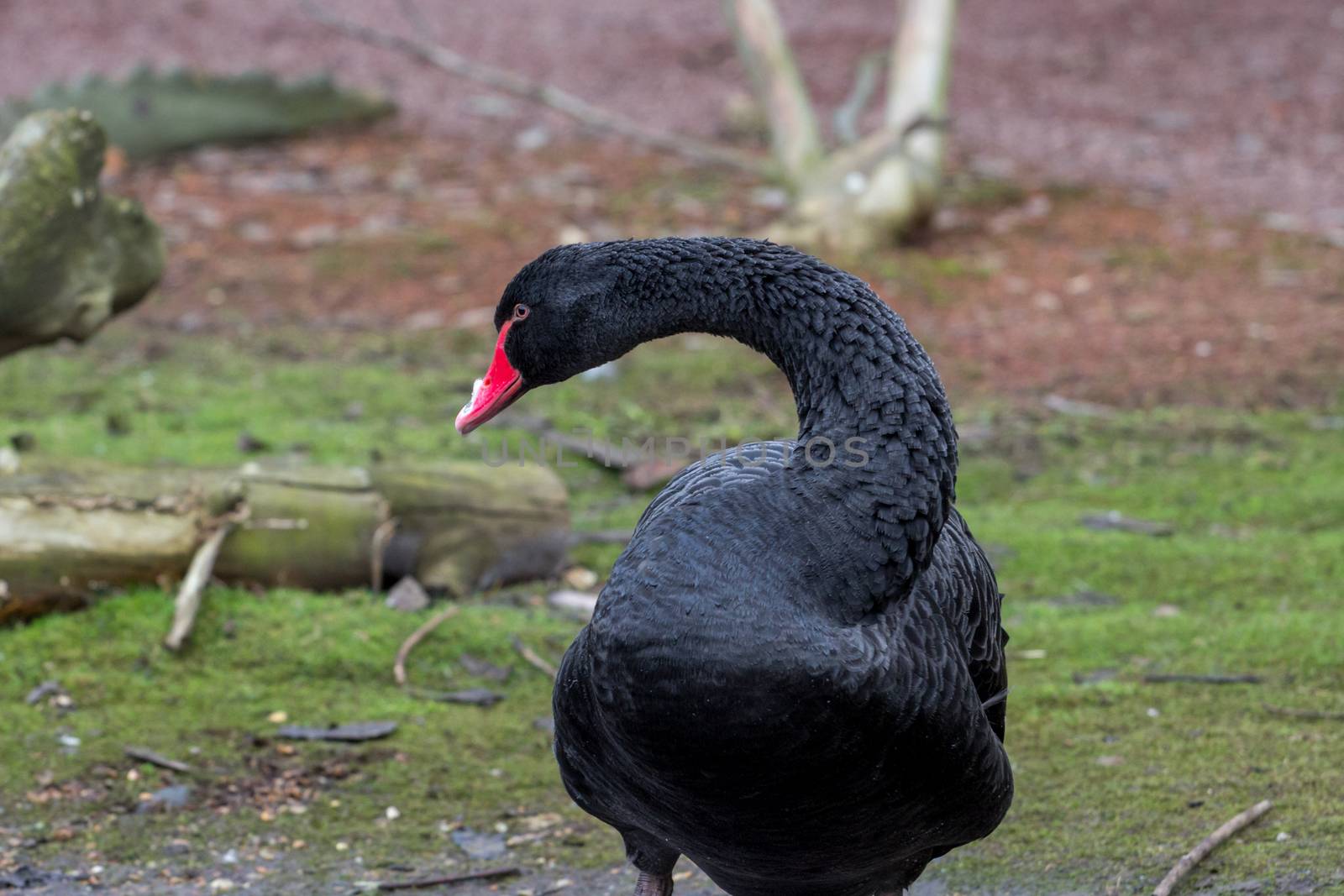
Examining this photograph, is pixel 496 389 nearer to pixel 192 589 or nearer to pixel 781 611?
pixel 781 611

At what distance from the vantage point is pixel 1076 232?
1080 centimetres

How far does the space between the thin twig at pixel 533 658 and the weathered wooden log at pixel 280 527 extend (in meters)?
0.49

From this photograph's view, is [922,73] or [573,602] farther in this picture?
[922,73]

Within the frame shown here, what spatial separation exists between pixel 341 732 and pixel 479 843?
2.61 ft

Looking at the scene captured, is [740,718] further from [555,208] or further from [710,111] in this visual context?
[710,111]

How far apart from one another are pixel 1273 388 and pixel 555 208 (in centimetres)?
557

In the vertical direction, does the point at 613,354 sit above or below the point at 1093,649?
above

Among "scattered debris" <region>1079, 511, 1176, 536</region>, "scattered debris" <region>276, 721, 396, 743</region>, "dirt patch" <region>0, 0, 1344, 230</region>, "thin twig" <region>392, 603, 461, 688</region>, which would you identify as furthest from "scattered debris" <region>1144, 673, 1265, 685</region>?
"dirt patch" <region>0, 0, 1344, 230</region>

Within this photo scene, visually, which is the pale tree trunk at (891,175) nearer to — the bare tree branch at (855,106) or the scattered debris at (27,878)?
the bare tree branch at (855,106)

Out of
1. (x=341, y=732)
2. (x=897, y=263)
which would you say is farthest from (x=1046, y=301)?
(x=341, y=732)

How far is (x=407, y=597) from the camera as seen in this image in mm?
5613

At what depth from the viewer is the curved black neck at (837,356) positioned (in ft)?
9.78

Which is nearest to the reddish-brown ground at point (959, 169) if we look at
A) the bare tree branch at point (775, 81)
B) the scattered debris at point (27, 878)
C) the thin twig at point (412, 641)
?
the bare tree branch at point (775, 81)

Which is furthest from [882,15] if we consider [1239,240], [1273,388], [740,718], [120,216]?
[740,718]
